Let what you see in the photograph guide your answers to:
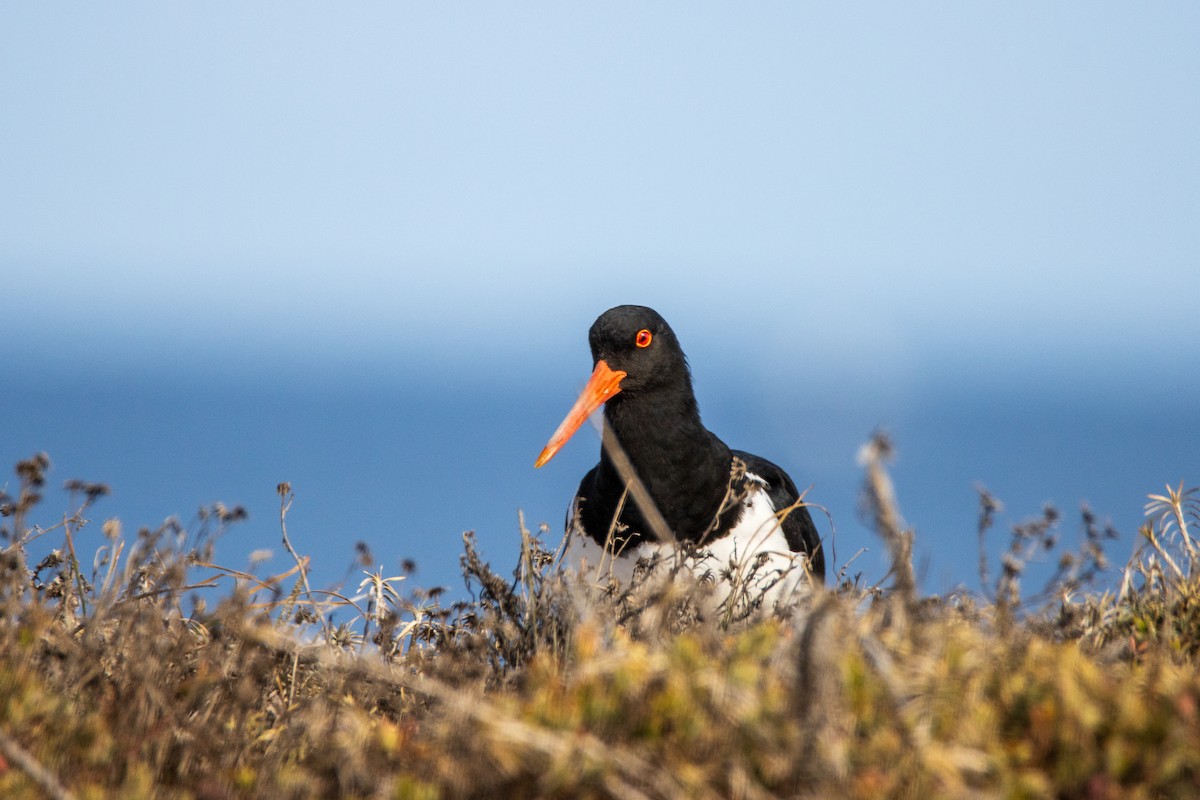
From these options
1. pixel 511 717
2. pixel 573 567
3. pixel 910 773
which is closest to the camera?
pixel 910 773

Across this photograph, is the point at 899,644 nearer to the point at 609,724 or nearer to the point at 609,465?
the point at 609,724

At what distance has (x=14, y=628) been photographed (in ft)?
10.7

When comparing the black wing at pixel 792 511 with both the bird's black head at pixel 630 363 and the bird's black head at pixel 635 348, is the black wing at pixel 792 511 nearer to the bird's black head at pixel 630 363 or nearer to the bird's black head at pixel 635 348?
the bird's black head at pixel 630 363

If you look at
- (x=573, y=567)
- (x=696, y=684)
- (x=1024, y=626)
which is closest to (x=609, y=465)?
(x=573, y=567)

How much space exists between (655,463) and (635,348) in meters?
0.61

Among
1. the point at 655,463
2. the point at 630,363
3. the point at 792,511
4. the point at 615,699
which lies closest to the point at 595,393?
the point at 630,363

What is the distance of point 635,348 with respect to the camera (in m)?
5.96

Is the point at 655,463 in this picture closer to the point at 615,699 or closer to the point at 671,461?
the point at 671,461

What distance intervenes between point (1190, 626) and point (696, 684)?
237 cm

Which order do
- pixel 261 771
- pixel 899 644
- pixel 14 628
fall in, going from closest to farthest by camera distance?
1. pixel 899 644
2. pixel 261 771
3. pixel 14 628

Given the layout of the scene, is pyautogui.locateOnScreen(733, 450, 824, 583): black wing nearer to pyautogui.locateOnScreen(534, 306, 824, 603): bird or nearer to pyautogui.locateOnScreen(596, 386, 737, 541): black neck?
pyautogui.locateOnScreen(534, 306, 824, 603): bird

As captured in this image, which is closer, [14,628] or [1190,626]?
[14,628]

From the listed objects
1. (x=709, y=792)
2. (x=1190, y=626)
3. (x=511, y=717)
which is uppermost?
(x=511, y=717)

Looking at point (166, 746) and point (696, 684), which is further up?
point (696, 684)
